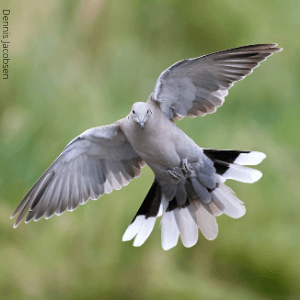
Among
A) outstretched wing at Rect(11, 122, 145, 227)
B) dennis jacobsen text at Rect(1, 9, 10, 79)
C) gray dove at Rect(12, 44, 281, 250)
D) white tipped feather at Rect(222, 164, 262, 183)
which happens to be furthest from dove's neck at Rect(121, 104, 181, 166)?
dennis jacobsen text at Rect(1, 9, 10, 79)

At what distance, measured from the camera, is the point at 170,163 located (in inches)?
60.0

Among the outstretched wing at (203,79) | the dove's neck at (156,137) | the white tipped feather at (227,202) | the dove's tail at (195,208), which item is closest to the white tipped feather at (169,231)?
the dove's tail at (195,208)

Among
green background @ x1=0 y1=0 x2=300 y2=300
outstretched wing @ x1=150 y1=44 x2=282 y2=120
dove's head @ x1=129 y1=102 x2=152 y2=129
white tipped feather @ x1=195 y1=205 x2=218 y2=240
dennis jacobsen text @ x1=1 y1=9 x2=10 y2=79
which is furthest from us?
dennis jacobsen text @ x1=1 y1=9 x2=10 y2=79

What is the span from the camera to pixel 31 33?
2.46 m

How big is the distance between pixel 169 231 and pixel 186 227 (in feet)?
0.28

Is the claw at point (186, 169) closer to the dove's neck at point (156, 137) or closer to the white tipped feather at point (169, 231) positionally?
the dove's neck at point (156, 137)

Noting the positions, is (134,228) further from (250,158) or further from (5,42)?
(5,42)

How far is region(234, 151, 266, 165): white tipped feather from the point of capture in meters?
1.56

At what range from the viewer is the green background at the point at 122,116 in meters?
2.14

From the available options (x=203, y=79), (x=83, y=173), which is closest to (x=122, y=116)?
(x=83, y=173)

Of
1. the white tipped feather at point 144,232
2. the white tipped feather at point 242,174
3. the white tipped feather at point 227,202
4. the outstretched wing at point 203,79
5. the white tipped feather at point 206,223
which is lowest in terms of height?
the white tipped feather at point 144,232

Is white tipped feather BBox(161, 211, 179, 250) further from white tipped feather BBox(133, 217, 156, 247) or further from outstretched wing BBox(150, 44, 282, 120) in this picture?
outstretched wing BBox(150, 44, 282, 120)

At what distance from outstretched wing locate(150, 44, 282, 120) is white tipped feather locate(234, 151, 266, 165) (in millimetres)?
262

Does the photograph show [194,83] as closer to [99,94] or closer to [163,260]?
[99,94]
